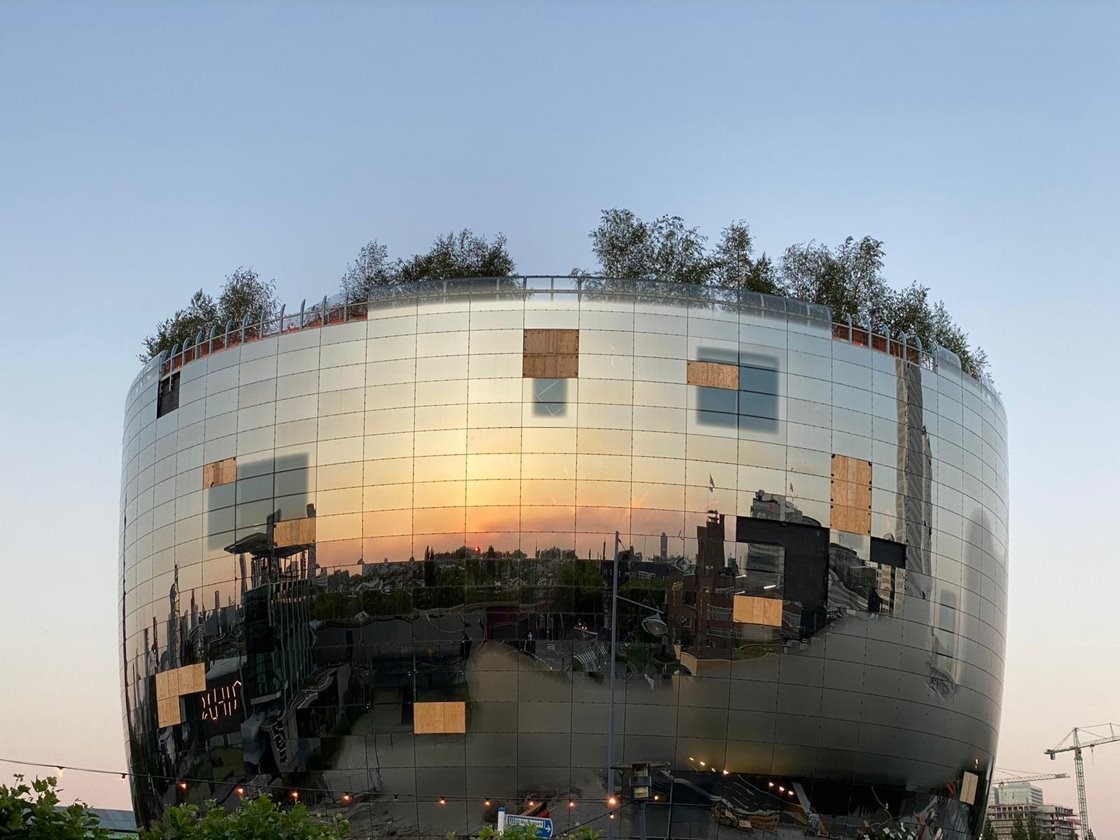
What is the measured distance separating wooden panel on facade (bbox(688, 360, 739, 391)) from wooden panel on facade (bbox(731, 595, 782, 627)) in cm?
620

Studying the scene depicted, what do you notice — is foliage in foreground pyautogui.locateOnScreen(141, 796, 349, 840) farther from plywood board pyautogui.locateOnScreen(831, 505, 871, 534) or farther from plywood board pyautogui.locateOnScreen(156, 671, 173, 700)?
plywood board pyautogui.locateOnScreen(156, 671, 173, 700)

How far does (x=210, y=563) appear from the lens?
163 feet

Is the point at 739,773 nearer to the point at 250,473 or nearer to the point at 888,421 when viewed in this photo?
the point at 888,421

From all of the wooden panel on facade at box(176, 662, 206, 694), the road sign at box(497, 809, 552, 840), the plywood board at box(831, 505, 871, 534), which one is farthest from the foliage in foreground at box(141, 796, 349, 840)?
the plywood board at box(831, 505, 871, 534)

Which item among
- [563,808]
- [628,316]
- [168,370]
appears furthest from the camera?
[168,370]

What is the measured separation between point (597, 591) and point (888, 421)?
11.2 m

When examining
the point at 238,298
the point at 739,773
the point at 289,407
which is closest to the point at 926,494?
the point at 739,773

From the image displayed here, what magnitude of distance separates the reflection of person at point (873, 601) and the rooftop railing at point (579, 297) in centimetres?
765

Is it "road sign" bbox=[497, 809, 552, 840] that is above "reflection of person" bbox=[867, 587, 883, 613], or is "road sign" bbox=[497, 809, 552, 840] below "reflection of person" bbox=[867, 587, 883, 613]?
below

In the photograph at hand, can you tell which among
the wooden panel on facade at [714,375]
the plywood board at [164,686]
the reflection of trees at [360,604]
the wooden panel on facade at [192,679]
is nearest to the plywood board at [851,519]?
the wooden panel on facade at [714,375]

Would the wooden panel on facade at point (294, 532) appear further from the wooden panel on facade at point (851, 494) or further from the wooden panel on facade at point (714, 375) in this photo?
the wooden panel on facade at point (851, 494)

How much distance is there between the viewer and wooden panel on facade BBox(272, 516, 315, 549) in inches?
1871

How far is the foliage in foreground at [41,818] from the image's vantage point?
76.1ft

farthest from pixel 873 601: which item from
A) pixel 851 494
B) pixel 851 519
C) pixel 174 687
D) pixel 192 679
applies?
pixel 174 687
